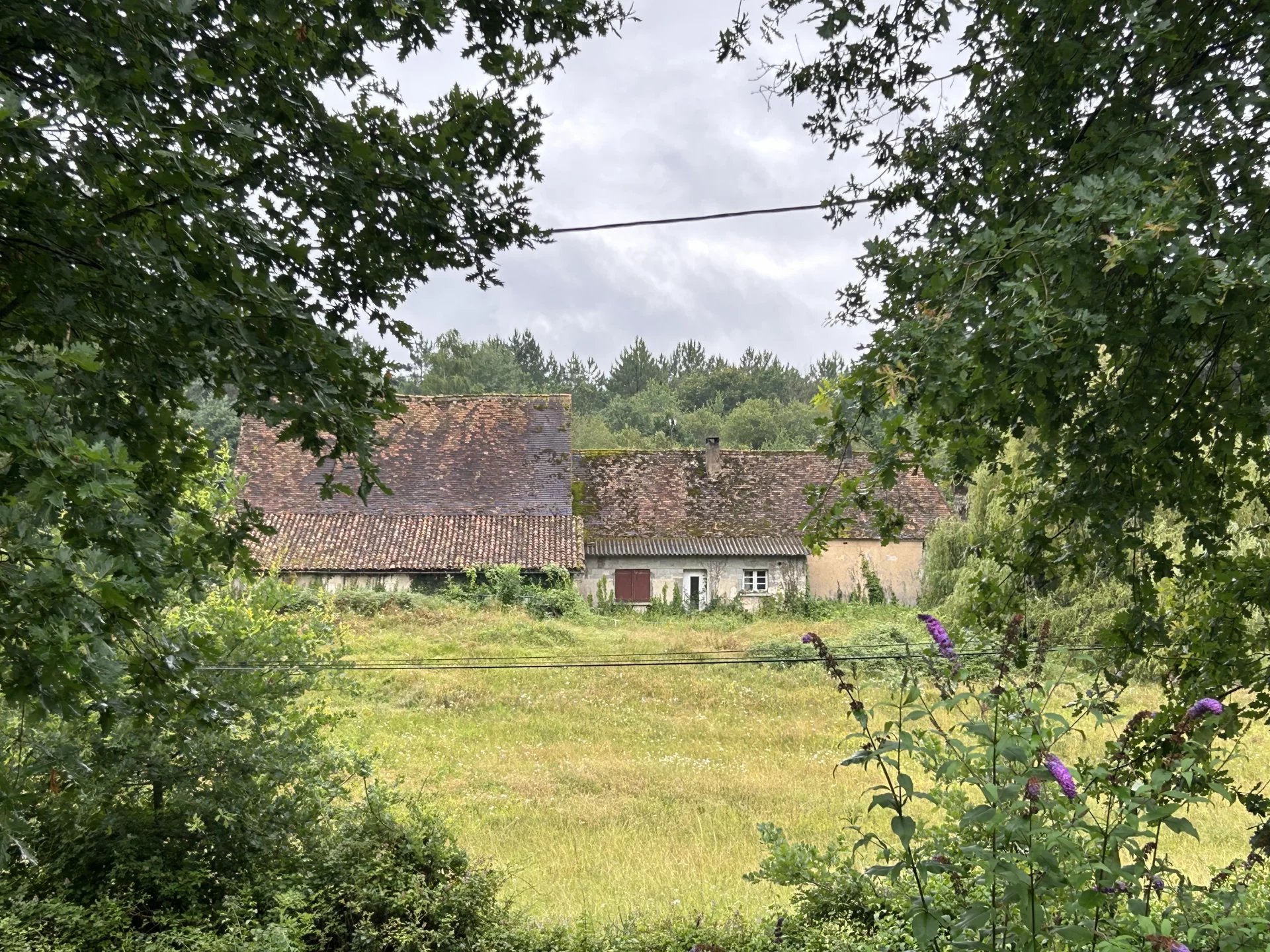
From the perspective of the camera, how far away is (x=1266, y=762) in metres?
12.1

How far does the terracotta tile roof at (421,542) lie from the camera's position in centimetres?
2672

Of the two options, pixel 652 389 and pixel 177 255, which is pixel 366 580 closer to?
pixel 177 255

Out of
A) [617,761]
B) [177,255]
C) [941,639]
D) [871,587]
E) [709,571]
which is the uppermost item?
[177,255]

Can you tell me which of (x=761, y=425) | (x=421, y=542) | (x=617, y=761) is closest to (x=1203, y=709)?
(x=617, y=761)

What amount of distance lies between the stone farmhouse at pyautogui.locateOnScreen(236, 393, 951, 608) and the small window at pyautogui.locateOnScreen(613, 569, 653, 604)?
1.4 inches

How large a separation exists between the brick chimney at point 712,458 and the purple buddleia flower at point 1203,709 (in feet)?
100

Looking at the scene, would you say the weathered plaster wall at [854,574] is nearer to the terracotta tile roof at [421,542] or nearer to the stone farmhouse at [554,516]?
the stone farmhouse at [554,516]

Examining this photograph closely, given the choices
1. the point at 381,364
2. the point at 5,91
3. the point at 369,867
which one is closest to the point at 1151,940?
the point at 381,364

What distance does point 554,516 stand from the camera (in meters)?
→ 29.6

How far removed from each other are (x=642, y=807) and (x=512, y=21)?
8455mm

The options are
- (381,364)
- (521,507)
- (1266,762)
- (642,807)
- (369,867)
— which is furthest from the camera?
(521,507)

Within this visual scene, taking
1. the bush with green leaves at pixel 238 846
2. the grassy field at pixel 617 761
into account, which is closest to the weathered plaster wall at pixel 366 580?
the grassy field at pixel 617 761

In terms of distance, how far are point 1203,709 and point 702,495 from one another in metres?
29.7

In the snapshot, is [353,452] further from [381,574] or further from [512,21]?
[381,574]
